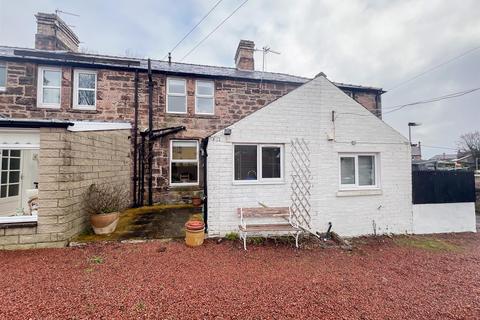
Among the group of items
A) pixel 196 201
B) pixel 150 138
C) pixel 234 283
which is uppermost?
pixel 150 138

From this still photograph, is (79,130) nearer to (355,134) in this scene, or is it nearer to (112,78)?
(112,78)

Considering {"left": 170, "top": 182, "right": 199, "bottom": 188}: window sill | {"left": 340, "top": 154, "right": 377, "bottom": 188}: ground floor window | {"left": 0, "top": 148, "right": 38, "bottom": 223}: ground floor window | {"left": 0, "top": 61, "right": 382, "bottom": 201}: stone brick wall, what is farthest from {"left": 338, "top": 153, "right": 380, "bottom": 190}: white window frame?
{"left": 0, "top": 148, "right": 38, "bottom": 223}: ground floor window

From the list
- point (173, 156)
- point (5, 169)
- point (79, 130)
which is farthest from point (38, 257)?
point (173, 156)

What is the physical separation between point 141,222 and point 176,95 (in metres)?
6.60

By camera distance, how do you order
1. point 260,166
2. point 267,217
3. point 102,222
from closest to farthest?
1. point 102,222
2. point 267,217
3. point 260,166

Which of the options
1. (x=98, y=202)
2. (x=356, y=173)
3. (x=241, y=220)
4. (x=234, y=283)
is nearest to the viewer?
(x=234, y=283)

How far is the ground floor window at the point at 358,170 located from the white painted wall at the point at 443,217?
1.86 meters

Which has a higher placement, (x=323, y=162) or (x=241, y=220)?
(x=323, y=162)

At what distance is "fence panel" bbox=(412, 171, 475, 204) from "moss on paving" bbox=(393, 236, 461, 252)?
4.00ft

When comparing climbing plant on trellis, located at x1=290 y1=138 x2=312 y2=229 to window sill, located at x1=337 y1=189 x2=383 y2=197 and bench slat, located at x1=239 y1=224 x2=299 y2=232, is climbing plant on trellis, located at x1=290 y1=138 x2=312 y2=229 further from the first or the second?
window sill, located at x1=337 y1=189 x2=383 y2=197

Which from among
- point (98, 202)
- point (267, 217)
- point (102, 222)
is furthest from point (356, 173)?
point (98, 202)

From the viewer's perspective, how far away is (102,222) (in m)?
6.04

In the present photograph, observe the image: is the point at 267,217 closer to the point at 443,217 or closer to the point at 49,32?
the point at 443,217

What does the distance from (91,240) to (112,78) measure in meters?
8.08
